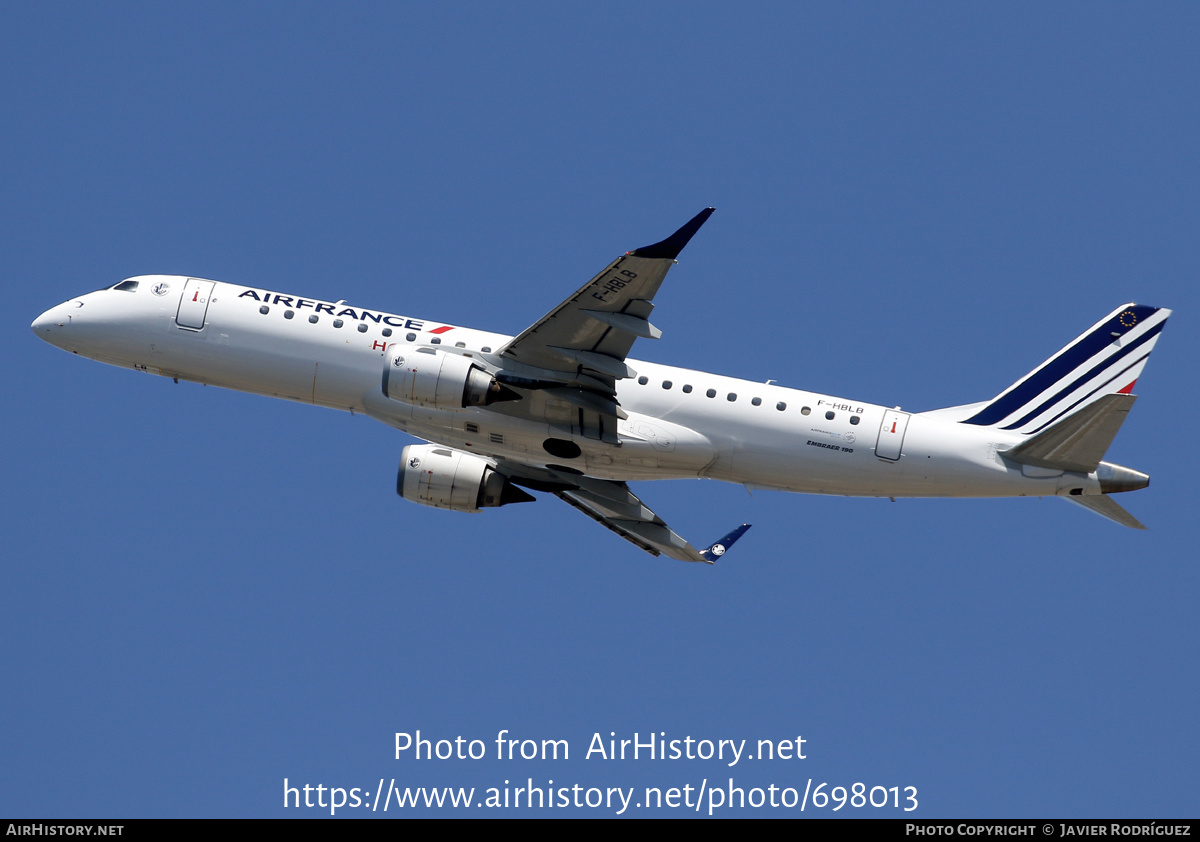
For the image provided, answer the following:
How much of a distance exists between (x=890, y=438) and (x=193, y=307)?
19577mm

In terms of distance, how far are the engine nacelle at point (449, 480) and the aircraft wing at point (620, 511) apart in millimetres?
653

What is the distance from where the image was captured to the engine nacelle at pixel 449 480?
38719 mm

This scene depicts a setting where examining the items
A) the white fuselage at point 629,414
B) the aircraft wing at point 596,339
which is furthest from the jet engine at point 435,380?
the aircraft wing at point 596,339

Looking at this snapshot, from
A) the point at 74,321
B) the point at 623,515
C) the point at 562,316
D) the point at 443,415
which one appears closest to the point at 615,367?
the point at 562,316

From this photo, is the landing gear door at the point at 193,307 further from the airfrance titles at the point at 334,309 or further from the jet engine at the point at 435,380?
the jet engine at the point at 435,380

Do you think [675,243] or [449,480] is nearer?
[675,243]

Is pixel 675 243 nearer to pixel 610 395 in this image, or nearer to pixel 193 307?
pixel 610 395

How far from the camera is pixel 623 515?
39.8 meters

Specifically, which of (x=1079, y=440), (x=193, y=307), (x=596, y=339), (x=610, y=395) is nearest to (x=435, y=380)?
(x=596, y=339)

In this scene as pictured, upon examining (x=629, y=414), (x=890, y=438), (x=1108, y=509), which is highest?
(x=629, y=414)

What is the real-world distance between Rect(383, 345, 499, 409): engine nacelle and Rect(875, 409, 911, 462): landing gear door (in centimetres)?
1041

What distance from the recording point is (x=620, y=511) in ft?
130
